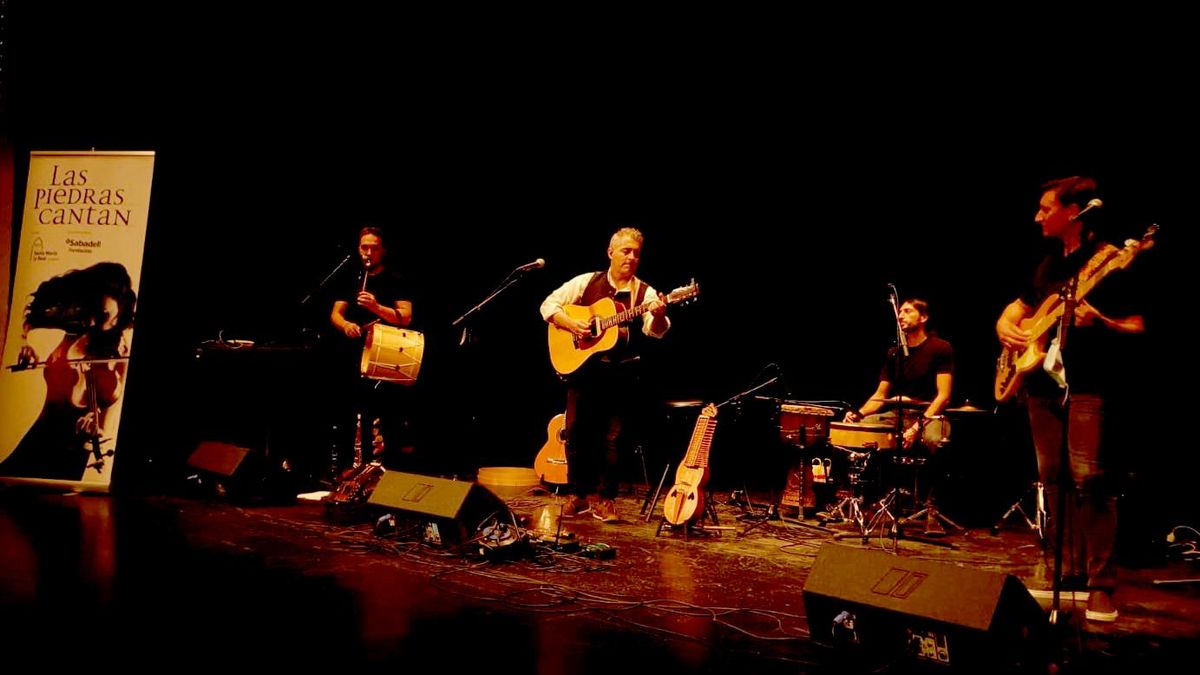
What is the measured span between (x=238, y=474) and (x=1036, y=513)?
5705mm

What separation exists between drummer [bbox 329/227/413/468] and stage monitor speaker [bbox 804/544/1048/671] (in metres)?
3.96

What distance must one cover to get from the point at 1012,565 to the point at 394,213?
5.81m

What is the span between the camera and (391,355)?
570cm

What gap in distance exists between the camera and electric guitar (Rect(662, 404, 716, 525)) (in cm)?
520

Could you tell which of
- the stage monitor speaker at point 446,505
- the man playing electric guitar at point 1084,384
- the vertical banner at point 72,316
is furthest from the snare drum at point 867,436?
the vertical banner at point 72,316

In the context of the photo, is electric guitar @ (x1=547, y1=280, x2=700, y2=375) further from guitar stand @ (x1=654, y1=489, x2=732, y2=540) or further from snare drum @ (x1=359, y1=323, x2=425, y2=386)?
guitar stand @ (x1=654, y1=489, x2=732, y2=540)

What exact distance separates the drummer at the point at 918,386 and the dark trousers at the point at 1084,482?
1.94 m

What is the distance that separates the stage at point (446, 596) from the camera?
105 inches

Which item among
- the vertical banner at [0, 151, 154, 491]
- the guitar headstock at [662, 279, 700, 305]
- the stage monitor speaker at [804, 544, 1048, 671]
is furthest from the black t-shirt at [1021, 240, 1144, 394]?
the vertical banner at [0, 151, 154, 491]

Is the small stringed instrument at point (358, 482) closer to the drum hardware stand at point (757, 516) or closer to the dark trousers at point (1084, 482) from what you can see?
the drum hardware stand at point (757, 516)

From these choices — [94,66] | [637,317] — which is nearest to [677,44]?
[637,317]

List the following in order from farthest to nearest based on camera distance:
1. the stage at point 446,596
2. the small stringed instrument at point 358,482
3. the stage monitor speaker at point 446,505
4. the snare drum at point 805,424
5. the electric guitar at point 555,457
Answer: the electric guitar at point 555,457 → the snare drum at point 805,424 → the small stringed instrument at point 358,482 → the stage monitor speaker at point 446,505 → the stage at point 446,596

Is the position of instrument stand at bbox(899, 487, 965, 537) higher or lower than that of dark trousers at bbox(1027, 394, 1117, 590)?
lower

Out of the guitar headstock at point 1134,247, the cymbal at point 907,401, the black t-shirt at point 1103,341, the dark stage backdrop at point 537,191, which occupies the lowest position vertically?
the cymbal at point 907,401
